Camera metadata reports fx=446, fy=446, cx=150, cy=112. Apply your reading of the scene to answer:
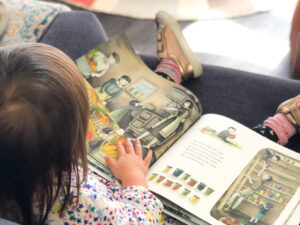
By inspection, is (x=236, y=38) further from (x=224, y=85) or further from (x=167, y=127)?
(x=167, y=127)

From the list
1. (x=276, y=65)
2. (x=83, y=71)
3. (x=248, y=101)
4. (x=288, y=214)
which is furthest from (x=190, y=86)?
(x=276, y=65)

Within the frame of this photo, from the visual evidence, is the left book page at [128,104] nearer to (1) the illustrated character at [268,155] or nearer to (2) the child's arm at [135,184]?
(2) the child's arm at [135,184]

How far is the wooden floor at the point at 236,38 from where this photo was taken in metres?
1.62

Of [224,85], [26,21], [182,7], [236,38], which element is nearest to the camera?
[224,85]

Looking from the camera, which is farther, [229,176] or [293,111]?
[293,111]

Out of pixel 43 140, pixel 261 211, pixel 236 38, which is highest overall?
pixel 43 140

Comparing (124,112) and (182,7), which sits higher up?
(124,112)

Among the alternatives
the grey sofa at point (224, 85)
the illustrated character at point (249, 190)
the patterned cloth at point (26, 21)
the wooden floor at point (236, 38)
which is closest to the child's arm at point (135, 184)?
the illustrated character at point (249, 190)

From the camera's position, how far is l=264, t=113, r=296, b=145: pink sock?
901 mm

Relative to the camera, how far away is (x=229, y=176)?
80 cm

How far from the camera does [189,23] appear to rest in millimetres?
1798

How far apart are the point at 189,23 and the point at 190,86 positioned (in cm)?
83

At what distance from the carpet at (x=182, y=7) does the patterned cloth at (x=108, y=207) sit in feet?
3.90

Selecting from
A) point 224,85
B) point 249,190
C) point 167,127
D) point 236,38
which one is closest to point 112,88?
point 167,127
